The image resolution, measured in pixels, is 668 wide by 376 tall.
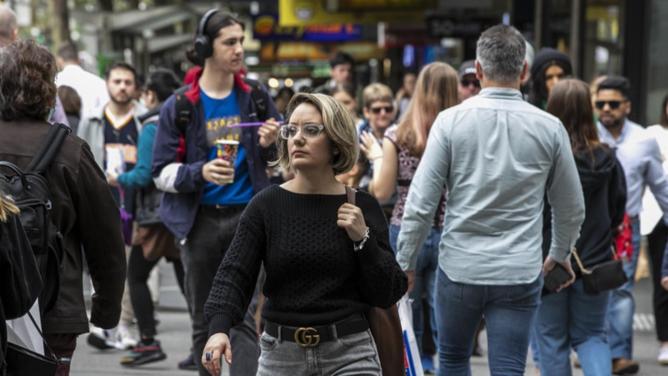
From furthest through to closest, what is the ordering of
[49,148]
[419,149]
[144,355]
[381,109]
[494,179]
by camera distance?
1. [381,109]
2. [144,355]
3. [419,149]
4. [494,179]
5. [49,148]

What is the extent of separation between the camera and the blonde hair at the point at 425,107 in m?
7.51

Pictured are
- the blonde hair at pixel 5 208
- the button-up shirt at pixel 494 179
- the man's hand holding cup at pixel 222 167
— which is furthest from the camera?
the man's hand holding cup at pixel 222 167

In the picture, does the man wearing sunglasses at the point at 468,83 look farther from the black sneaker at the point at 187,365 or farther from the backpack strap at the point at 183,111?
the black sneaker at the point at 187,365

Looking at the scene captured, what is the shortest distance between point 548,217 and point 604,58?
9.13 m

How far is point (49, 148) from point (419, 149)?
305cm

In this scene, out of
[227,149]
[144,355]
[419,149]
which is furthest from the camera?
[144,355]

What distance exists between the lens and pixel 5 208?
12.9 feet

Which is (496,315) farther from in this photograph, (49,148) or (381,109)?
(381,109)

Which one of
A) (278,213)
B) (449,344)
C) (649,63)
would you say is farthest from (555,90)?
(649,63)

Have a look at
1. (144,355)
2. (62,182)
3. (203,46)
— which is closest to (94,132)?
(144,355)

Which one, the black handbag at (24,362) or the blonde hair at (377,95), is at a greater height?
the blonde hair at (377,95)

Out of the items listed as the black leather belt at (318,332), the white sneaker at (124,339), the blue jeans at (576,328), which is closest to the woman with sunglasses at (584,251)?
the blue jeans at (576,328)

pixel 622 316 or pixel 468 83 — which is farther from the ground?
pixel 468 83

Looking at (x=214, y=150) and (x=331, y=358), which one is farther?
(x=214, y=150)
